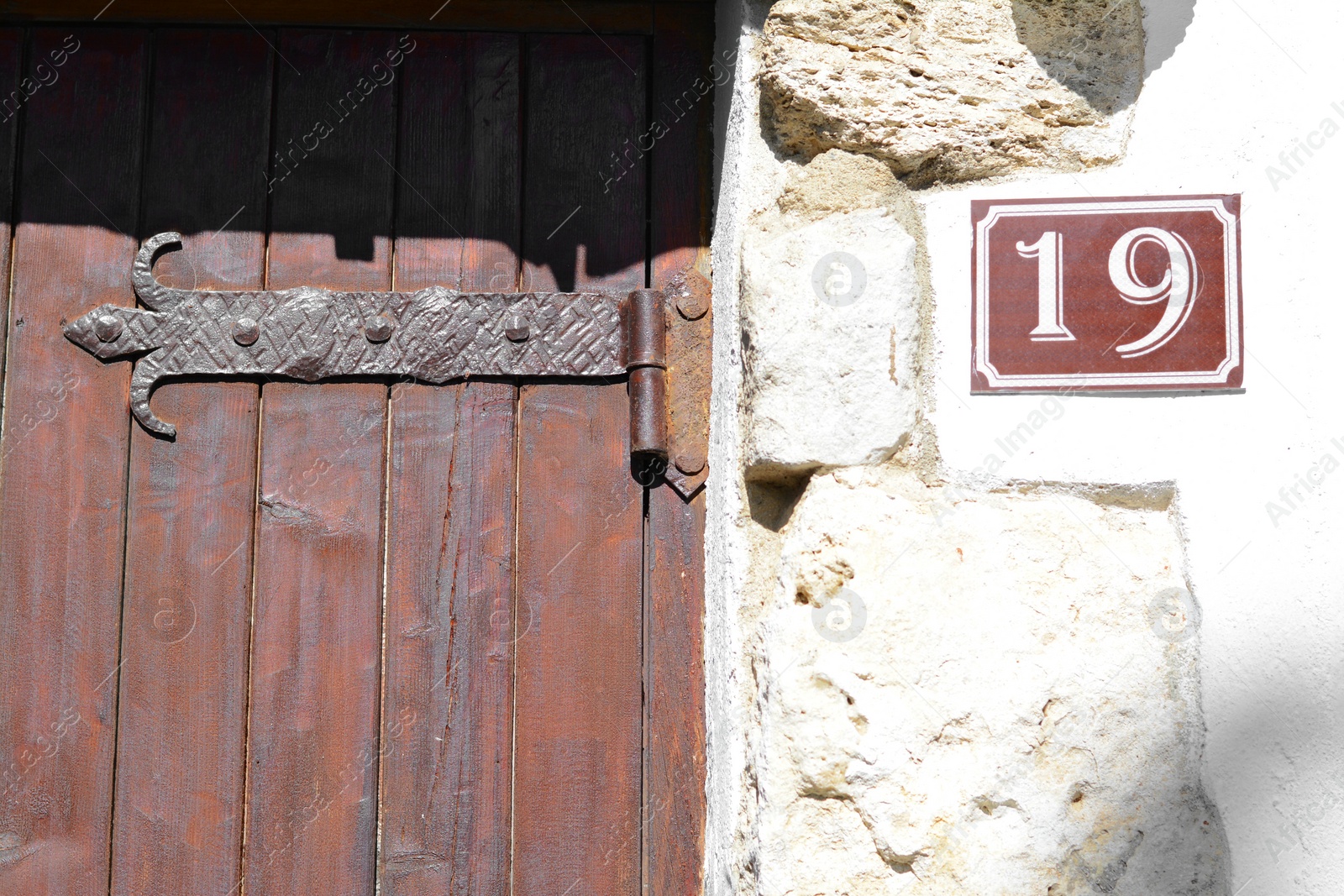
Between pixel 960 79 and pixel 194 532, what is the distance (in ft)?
2.88

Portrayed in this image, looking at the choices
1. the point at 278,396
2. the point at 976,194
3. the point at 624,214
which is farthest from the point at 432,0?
the point at 976,194

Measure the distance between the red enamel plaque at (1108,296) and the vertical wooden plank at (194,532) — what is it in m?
0.76

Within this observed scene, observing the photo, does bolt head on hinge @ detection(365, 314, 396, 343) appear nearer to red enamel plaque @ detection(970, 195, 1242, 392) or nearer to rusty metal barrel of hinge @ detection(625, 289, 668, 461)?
rusty metal barrel of hinge @ detection(625, 289, 668, 461)

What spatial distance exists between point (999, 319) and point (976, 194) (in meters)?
0.12

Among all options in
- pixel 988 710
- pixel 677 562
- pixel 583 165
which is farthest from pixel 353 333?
pixel 988 710

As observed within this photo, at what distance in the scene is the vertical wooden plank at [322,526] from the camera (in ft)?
3.57

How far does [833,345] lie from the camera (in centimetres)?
98

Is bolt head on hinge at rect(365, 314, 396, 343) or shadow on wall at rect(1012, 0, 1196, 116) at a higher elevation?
shadow on wall at rect(1012, 0, 1196, 116)

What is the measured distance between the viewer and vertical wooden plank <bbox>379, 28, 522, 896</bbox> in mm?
1094

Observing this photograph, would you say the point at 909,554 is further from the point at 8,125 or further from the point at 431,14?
the point at 8,125

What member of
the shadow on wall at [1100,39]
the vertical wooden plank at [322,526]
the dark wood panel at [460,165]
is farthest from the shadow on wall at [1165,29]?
the vertical wooden plank at [322,526]

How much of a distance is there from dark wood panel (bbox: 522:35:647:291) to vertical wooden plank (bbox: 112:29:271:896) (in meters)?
0.30

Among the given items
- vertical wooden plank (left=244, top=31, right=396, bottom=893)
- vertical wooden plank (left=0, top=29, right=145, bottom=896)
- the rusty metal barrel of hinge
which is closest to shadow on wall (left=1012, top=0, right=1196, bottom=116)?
the rusty metal barrel of hinge

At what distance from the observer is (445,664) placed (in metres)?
1.11
